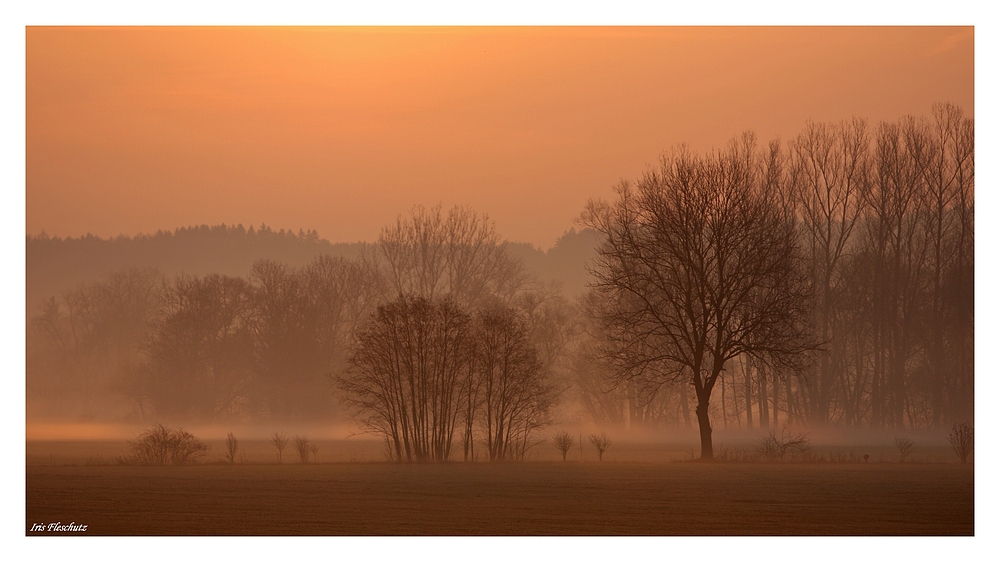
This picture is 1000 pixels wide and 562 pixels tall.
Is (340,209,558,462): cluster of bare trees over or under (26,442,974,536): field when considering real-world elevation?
over

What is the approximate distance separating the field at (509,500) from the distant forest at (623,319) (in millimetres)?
6295

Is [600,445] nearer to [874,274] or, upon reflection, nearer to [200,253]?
[874,274]

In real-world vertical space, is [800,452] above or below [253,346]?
below

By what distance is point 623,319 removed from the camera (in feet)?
116

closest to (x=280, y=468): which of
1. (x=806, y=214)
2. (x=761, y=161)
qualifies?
(x=761, y=161)

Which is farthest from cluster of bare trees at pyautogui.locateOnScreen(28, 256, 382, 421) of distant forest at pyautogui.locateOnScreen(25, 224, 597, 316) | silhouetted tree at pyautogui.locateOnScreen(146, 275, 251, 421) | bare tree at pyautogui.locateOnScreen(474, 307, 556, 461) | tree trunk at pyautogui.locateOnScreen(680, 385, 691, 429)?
bare tree at pyautogui.locateOnScreen(474, 307, 556, 461)

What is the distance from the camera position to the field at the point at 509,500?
69.1 feet

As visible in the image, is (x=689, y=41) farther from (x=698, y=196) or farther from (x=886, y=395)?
(x=886, y=395)

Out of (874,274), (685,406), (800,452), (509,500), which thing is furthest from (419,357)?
(874,274)

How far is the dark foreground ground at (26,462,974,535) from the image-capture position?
21.0 metres

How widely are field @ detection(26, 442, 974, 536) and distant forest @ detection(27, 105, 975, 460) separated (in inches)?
248

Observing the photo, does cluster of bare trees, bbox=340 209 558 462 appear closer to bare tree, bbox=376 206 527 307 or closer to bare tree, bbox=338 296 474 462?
bare tree, bbox=338 296 474 462

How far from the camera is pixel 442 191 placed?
64.7m

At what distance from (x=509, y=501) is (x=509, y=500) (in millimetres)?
141
